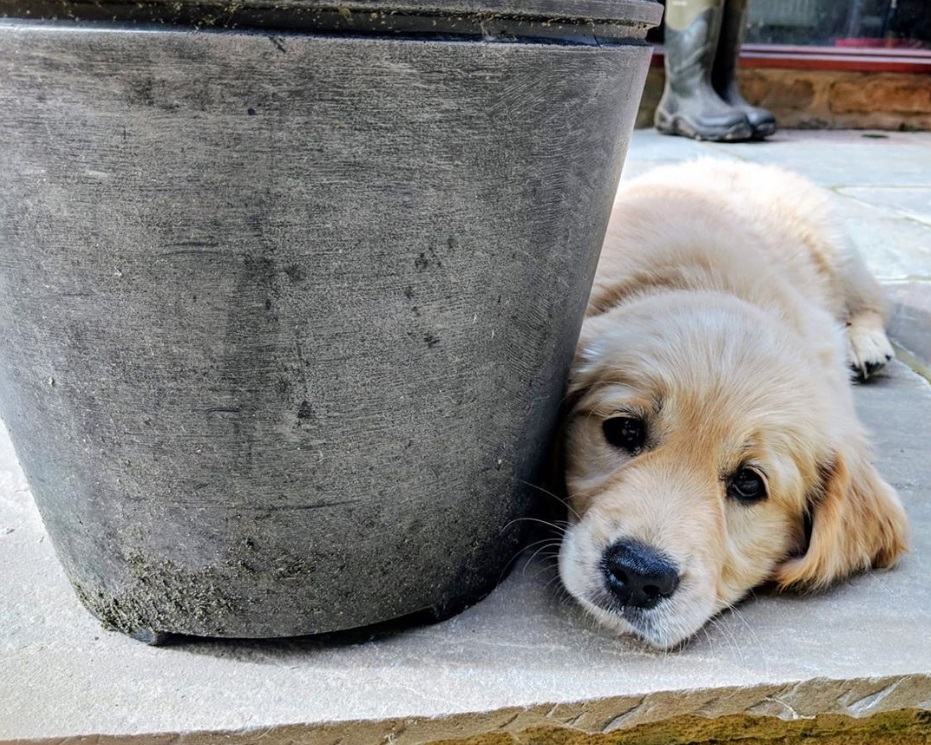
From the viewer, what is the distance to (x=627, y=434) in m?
2.06

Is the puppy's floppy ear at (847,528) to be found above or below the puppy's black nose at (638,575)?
below

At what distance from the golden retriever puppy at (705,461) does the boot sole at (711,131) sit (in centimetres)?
498

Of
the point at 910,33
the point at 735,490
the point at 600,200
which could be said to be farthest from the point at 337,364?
the point at 910,33

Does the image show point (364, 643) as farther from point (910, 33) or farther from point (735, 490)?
point (910, 33)

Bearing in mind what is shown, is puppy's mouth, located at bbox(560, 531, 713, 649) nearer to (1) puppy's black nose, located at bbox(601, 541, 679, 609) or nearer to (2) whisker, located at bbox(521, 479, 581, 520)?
(1) puppy's black nose, located at bbox(601, 541, 679, 609)

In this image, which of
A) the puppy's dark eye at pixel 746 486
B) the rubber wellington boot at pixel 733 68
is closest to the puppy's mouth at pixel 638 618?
the puppy's dark eye at pixel 746 486

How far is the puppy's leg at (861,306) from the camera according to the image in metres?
3.38

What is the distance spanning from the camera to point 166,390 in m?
1.35

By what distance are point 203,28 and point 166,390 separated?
52cm

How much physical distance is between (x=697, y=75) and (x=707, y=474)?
5942 mm

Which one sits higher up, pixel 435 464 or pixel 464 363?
pixel 464 363

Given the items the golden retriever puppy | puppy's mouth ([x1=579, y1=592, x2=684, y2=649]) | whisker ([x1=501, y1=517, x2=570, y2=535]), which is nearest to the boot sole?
the golden retriever puppy

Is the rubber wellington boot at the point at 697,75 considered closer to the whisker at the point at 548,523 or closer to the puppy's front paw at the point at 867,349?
the puppy's front paw at the point at 867,349

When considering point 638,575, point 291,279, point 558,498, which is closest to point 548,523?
point 558,498
